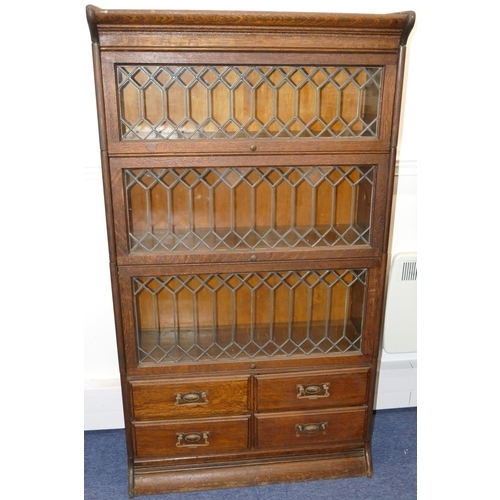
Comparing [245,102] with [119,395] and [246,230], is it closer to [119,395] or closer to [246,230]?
[246,230]

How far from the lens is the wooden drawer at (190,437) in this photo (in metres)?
1.59

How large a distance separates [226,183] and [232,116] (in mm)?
191

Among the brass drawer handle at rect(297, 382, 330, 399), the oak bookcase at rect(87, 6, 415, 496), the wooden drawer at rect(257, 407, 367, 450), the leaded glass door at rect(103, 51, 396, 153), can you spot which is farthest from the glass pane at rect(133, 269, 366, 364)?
the leaded glass door at rect(103, 51, 396, 153)

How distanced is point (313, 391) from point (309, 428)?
13 centimetres

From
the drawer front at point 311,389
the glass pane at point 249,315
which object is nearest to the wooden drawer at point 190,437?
the drawer front at point 311,389

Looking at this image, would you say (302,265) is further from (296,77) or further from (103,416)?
(103,416)

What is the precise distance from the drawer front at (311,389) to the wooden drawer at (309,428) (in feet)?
0.10

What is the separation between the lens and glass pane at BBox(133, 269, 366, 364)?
1577 mm

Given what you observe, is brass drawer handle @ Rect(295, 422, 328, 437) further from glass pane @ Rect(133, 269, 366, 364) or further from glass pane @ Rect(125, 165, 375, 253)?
glass pane @ Rect(125, 165, 375, 253)

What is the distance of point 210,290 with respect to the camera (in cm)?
161

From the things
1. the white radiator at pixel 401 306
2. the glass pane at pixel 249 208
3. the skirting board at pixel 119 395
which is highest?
the glass pane at pixel 249 208

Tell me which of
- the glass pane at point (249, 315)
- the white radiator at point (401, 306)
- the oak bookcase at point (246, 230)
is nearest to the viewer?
the oak bookcase at point (246, 230)

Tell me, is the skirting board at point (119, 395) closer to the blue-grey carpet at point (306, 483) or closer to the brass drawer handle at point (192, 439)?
the blue-grey carpet at point (306, 483)
